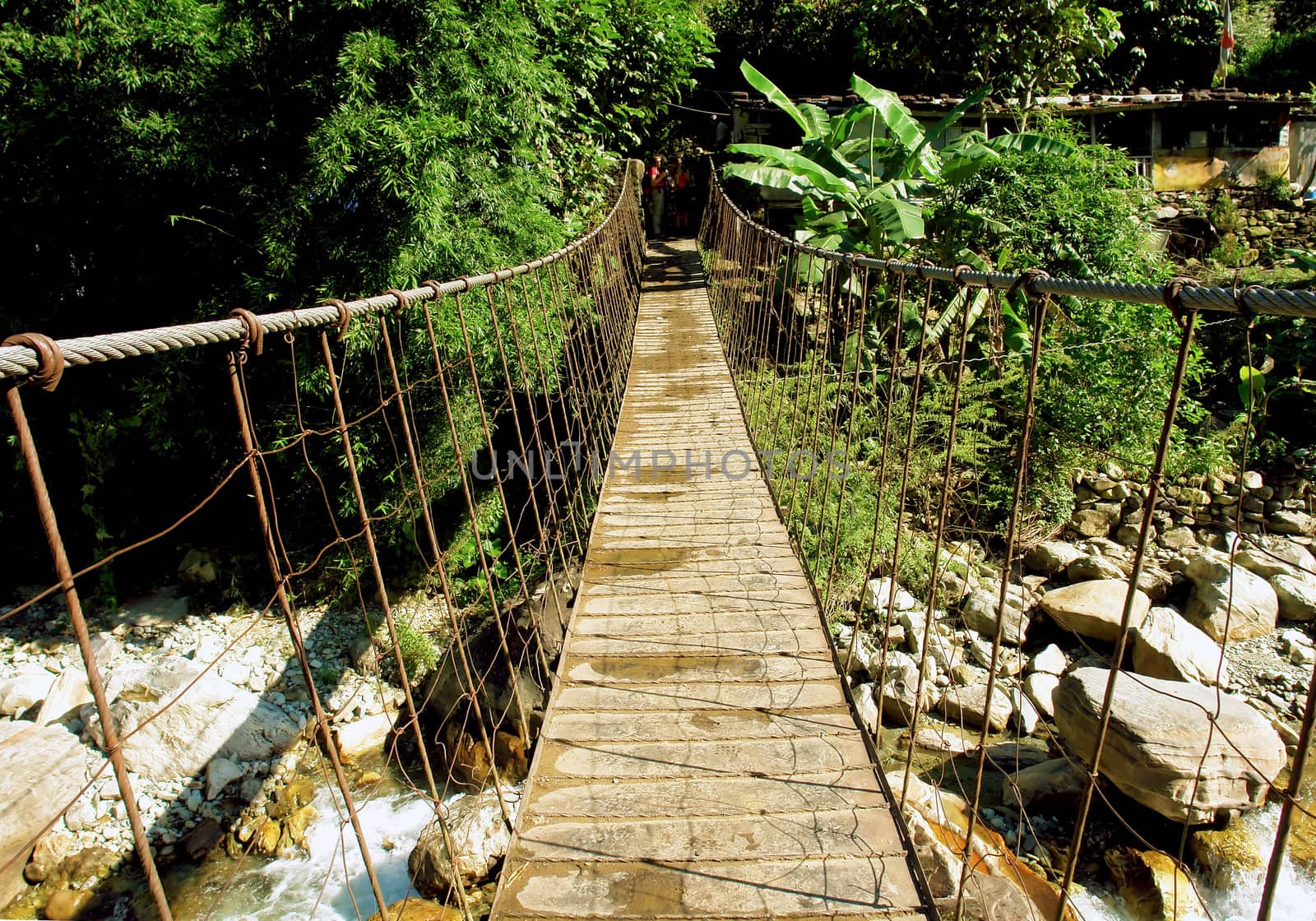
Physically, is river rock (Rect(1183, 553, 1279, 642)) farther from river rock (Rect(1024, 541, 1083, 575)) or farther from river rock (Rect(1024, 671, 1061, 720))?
river rock (Rect(1024, 671, 1061, 720))

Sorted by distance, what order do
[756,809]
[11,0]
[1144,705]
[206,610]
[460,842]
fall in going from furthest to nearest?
[206,610], [11,0], [1144,705], [460,842], [756,809]

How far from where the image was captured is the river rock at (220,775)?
3.48 m

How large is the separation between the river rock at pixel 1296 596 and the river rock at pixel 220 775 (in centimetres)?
539

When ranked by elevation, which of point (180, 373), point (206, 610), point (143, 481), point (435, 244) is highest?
point (435, 244)

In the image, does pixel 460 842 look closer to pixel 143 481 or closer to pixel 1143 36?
pixel 143 481

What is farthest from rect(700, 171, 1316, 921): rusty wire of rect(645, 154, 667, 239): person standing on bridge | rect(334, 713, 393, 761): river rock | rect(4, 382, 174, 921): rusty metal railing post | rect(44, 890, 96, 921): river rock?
rect(645, 154, 667, 239): person standing on bridge

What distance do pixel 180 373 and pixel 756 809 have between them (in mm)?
3749

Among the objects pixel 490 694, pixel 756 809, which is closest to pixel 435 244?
pixel 490 694

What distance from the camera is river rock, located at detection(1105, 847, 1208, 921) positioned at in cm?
258

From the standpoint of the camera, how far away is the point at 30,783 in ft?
10.4

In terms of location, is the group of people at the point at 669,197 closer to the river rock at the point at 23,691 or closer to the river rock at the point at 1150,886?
the river rock at the point at 23,691

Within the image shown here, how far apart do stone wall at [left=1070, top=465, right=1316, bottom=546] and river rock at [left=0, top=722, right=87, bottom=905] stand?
565cm

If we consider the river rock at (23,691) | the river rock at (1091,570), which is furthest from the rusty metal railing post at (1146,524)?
the river rock at (23,691)

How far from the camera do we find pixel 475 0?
137 inches
